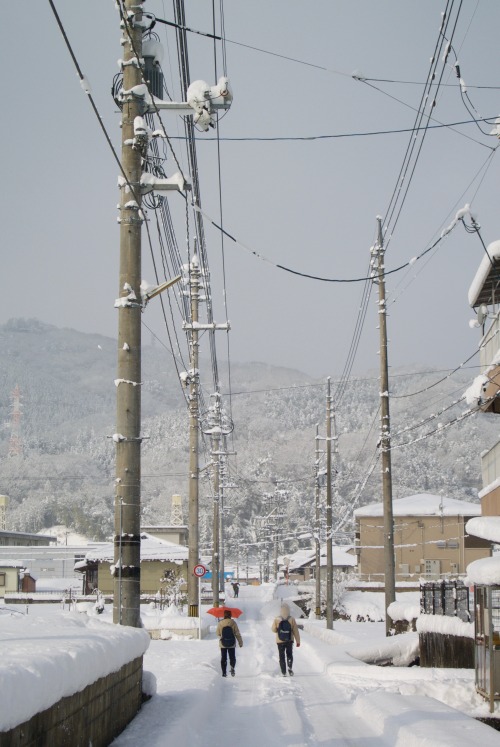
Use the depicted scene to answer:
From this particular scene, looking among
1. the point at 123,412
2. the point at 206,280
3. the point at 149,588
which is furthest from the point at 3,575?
the point at 123,412

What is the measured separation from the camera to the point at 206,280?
38375 millimetres

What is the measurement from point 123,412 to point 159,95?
5.24 metres

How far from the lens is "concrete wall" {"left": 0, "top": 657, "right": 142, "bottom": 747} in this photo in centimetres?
607

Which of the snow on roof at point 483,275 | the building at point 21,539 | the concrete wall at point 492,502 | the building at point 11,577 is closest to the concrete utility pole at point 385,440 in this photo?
the concrete wall at point 492,502

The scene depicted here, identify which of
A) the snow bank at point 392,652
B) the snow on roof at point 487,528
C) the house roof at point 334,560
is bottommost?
the house roof at point 334,560

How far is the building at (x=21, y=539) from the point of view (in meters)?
111

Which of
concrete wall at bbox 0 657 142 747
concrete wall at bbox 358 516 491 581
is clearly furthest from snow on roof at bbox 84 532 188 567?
concrete wall at bbox 0 657 142 747

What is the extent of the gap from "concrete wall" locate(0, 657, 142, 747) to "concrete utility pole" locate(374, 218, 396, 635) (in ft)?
49.7

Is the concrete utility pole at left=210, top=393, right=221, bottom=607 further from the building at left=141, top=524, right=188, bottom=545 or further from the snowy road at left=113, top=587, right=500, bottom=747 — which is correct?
the building at left=141, top=524, right=188, bottom=545

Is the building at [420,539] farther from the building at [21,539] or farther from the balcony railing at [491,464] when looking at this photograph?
the building at [21,539]

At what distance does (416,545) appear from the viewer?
244 feet

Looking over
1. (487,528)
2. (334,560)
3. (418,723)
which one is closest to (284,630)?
(487,528)

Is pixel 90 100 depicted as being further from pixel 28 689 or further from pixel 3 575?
pixel 3 575

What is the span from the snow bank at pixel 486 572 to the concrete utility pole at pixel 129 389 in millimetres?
5473
